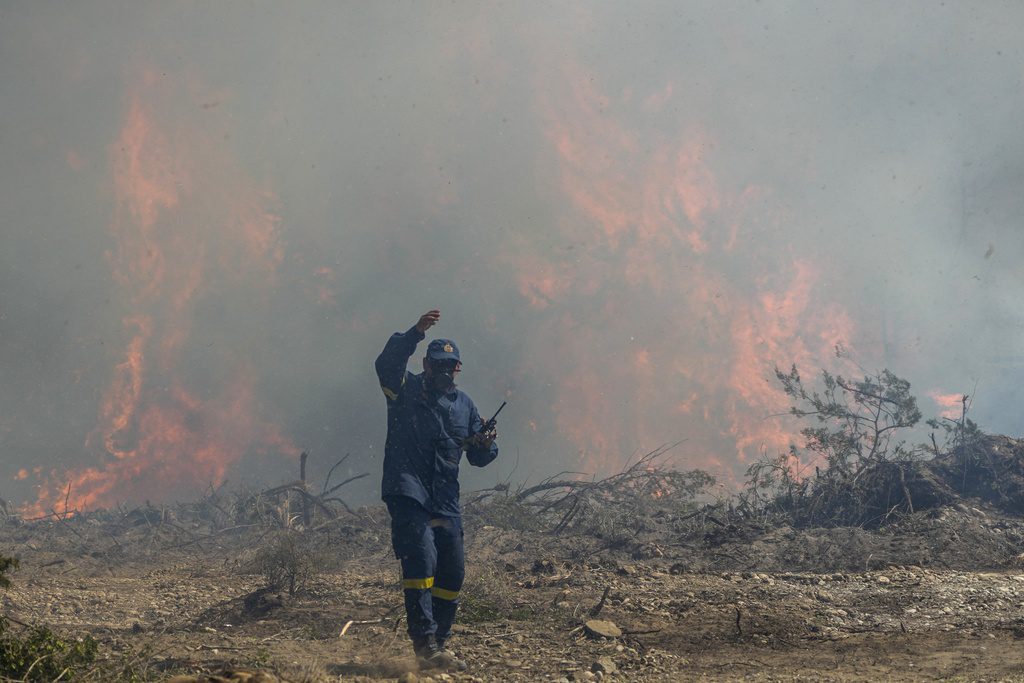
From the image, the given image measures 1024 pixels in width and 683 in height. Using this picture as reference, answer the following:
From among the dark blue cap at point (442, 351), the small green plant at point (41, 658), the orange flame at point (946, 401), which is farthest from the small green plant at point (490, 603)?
the orange flame at point (946, 401)

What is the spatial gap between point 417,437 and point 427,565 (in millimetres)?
877

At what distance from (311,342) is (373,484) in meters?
5.16

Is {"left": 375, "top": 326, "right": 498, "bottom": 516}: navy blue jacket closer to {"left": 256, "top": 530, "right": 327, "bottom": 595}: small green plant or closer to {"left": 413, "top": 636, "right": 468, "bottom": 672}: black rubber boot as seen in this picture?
{"left": 413, "top": 636, "right": 468, "bottom": 672}: black rubber boot

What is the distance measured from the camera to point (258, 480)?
18219 millimetres

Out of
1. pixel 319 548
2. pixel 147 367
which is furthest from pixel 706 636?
pixel 147 367

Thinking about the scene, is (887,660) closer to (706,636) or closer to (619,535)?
(706,636)

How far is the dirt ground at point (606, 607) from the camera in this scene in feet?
15.0

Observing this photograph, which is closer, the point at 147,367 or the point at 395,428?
the point at 395,428

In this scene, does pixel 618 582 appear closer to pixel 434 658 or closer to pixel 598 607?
pixel 598 607

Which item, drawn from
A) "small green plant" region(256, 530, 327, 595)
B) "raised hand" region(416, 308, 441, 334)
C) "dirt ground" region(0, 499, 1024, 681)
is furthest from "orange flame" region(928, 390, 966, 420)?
"raised hand" region(416, 308, 441, 334)

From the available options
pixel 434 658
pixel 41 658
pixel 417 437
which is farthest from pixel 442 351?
pixel 41 658

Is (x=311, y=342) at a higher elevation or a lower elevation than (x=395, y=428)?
higher

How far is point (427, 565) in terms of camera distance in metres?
4.87

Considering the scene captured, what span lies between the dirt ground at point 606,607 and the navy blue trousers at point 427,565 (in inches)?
11.1
